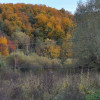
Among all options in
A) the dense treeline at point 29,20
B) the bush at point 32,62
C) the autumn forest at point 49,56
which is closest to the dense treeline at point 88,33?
the autumn forest at point 49,56

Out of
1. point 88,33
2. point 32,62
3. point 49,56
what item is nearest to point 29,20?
point 49,56

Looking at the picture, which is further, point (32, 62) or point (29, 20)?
point (29, 20)

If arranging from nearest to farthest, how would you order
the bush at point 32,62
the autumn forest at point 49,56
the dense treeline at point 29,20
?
the autumn forest at point 49,56 → the bush at point 32,62 → the dense treeline at point 29,20

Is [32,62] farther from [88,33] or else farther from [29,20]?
[29,20]

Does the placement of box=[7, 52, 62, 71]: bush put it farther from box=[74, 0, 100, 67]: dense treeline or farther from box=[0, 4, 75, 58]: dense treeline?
box=[0, 4, 75, 58]: dense treeline

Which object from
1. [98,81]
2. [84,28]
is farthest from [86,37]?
[98,81]

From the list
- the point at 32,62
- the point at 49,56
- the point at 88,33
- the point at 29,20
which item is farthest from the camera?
the point at 29,20

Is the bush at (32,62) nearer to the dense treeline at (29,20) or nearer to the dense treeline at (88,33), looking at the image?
the dense treeline at (88,33)

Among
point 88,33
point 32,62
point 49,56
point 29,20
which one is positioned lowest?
point 32,62

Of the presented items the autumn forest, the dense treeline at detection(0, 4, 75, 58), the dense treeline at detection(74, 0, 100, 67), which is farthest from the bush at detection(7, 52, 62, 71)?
the dense treeline at detection(0, 4, 75, 58)

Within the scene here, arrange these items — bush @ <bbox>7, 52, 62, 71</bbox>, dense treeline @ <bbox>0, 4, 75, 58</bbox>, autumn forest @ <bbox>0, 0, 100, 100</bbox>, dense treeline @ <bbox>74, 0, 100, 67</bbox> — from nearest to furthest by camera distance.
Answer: autumn forest @ <bbox>0, 0, 100, 100</bbox>
dense treeline @ <bbox>74, 0, 100, 67</bbox>
bush @ <bbox>7, 52, 62, 71</bbox>
dense treeline @ <bbox>0, 4, 75, 58</bbox>

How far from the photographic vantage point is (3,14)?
36.0 meters

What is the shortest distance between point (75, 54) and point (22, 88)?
10301 millimetres

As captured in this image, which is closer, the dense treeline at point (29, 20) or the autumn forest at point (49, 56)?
the autumn forest at point (49, 56)
